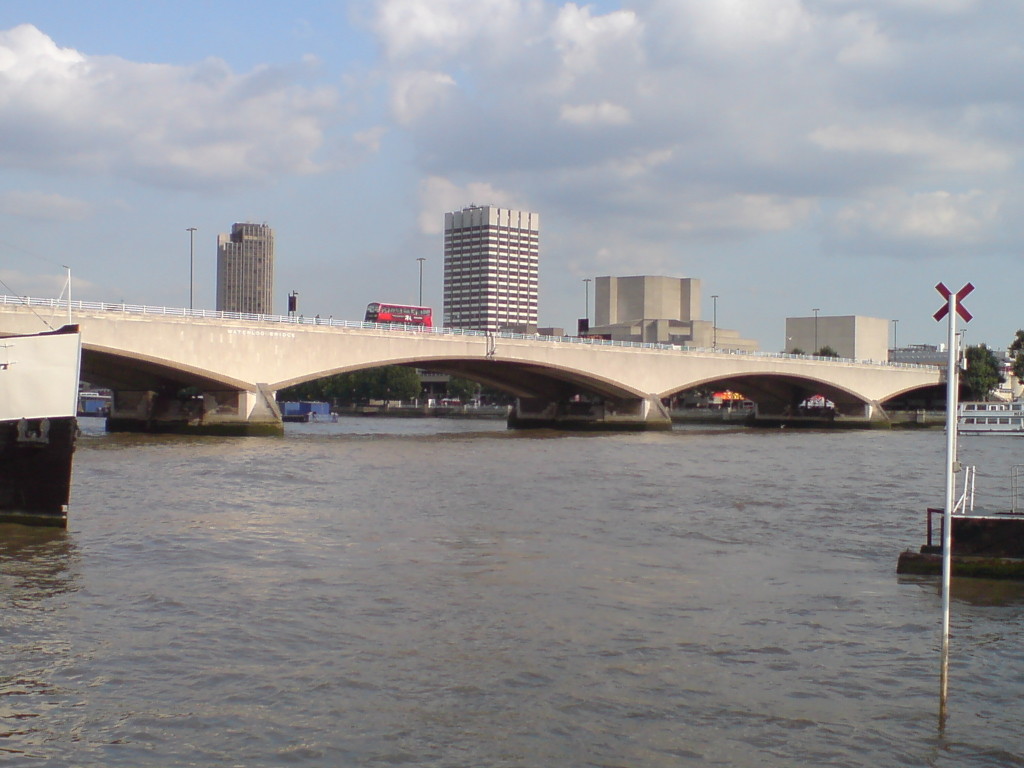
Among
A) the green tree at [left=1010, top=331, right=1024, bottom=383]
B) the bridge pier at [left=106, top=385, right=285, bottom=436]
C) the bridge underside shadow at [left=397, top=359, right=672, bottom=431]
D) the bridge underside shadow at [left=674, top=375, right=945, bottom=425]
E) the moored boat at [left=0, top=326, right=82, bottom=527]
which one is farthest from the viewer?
the green tree at [left=1010, top=331, right=1024, bottom=383]

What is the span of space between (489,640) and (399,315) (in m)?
71.3

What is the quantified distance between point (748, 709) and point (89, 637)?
6967mm

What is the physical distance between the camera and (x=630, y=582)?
50.9 ft

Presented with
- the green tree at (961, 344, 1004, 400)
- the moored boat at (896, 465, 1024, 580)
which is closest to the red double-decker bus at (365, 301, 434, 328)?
the green tree at (961, 344, 1004, 400)

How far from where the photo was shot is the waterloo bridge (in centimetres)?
4903

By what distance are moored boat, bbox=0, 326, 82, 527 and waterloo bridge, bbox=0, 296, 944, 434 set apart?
1581cm

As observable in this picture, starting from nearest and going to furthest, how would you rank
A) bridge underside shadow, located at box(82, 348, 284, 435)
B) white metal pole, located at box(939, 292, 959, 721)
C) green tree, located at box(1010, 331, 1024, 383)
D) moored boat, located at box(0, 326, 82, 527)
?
white metal pole, located at box(939, 292, 959, 721) < moored boat, located at box(0, 326, 82, 527) < bridge underside shadow, located at box(82, 348, 284, 435) < green tree, located at box(1010, 331, 1024, 383)

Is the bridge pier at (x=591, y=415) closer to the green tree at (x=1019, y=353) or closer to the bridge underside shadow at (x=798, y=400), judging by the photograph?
the bridge underside shadow at (x=798, y=400)

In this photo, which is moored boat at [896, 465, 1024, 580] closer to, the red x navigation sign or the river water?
the river water

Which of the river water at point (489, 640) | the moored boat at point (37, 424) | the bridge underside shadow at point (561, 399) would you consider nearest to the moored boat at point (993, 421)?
the bridge underside shadow at point (561, 399)

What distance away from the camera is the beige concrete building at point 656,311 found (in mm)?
149625

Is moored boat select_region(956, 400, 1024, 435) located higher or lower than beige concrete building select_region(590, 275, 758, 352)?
lower

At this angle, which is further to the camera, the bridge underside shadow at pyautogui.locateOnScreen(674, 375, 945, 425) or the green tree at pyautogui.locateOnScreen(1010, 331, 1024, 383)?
the green tree at pyautogui.locateOnScreen(1010, 331, 1024, 383)

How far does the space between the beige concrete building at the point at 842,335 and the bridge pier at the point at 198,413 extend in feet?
318
